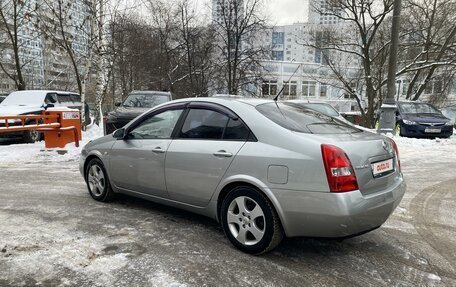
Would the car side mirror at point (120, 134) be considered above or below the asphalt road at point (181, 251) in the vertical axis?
above

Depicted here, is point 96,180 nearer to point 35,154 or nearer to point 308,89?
point 35,154

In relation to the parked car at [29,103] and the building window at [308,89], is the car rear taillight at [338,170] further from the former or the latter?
the building window at [308,89]

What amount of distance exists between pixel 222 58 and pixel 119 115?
16846 mm

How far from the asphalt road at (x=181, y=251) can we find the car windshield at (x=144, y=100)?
291 inches

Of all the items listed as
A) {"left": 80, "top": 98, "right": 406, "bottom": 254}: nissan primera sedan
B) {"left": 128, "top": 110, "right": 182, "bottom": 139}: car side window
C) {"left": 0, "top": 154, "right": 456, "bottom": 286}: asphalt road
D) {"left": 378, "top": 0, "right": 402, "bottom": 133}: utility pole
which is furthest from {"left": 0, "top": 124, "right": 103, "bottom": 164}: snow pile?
{"left": 378, "top": 0, "right": 402, "bottom": 133}: utility pole

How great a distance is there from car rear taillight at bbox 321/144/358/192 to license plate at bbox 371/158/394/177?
325 mm

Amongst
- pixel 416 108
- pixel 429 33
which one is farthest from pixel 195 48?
pixel 416 108

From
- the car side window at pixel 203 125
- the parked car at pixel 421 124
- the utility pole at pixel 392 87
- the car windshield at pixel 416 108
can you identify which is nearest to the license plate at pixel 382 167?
the car side window at pixel 203 125

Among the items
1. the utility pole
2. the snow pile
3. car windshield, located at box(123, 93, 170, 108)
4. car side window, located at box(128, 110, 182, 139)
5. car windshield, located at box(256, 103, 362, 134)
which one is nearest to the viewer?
car windshield, located at box(256, 103, 362, 134)

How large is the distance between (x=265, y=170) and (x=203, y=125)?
102 centimetres

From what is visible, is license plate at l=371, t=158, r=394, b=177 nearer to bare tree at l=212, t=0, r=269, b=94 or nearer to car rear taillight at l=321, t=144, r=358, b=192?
car rear taillight at l=321, t=144, r=358, b=192

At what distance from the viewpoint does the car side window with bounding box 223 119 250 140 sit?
3590 millimetres

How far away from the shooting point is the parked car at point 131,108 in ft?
36.7

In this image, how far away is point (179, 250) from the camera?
3.57 m
